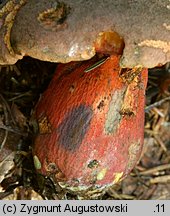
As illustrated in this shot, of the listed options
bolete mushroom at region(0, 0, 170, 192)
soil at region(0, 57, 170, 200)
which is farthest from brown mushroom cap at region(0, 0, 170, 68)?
soil at region(0, 57, 170, 200)

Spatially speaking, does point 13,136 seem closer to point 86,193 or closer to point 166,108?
point 86,193

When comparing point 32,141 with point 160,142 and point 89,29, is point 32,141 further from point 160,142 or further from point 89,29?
point 160,142

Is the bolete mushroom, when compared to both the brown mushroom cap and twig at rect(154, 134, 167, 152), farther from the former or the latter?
Answer: twig at rect(154, 134, 167, 152)

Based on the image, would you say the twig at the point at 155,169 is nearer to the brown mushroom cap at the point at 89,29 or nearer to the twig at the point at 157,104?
the twig at the point at 157,104

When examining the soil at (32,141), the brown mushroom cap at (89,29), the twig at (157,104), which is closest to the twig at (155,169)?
the soil at (32,141)

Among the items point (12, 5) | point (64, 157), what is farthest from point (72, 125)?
point (12, 5)

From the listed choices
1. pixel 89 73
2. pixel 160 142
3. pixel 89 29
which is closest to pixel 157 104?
pixel 160 142

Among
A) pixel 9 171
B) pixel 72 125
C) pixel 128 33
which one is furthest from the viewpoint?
pixel 9 171
